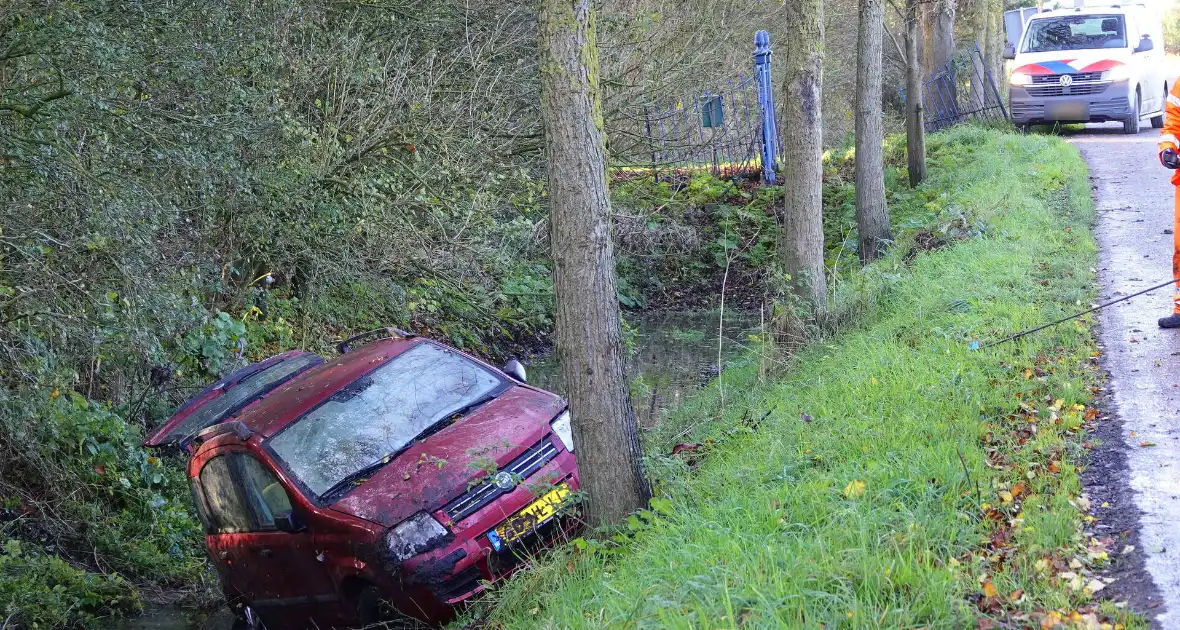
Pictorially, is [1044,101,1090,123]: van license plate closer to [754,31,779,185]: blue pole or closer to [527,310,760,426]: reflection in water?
[754,31,779,185]: blue pole

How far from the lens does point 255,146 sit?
10398mm

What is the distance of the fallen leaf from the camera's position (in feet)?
16.9

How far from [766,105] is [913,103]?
264 centimetres

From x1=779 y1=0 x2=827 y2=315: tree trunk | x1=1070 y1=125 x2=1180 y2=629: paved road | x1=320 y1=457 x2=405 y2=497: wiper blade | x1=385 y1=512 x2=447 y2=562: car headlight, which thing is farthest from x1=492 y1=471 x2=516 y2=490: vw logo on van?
x1=779 y1=0 x2=827 y2=315: tree trunk

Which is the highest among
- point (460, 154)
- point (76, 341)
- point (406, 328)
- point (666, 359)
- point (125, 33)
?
point (125, 33)

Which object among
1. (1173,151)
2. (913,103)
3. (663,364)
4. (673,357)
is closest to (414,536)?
(1173,151)

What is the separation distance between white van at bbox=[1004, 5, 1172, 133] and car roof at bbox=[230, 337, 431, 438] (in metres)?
13.7

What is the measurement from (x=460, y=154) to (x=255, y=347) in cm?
335

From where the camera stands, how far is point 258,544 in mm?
7535

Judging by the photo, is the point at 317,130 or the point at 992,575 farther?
the point at 317,130

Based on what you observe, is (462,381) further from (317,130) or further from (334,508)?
(317,130)

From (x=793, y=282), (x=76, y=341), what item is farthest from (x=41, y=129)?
(x=793, y=282)

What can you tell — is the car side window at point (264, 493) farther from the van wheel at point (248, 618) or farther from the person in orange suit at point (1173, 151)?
the person in orange suit at point (1173, 151)

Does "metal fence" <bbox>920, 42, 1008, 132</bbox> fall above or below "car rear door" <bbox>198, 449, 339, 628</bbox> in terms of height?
above
